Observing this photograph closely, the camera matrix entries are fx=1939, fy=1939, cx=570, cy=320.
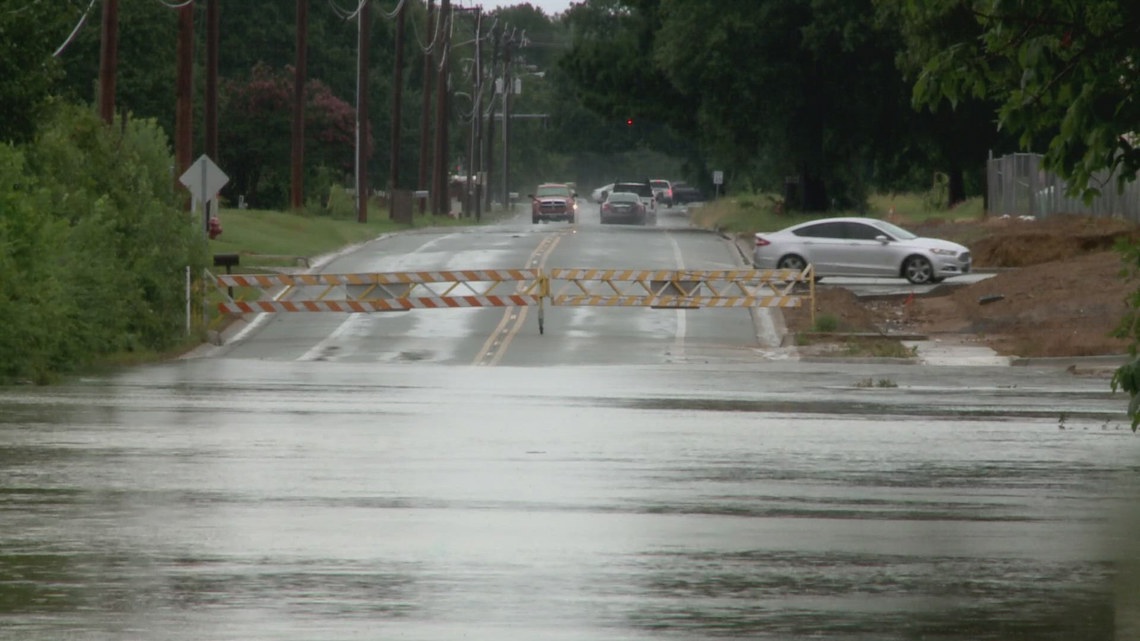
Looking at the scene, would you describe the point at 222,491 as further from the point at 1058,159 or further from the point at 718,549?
the point at 1058,159

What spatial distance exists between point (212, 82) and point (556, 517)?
40.5 metres

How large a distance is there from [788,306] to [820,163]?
3146 centimetres

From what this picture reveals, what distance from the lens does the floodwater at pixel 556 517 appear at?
9242mm

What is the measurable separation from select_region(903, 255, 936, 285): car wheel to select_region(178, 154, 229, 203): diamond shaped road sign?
16.9 metres

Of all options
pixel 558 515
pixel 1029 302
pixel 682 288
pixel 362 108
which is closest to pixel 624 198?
pixel 362 108

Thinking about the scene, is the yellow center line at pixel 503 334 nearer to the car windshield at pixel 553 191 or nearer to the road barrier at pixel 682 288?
the road barrier at pixel 682 288

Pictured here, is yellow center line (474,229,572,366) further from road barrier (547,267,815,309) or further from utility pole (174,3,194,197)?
utility pole (174,3,194,197)

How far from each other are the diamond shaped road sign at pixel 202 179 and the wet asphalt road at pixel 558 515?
12.5 m

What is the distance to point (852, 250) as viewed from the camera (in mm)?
44906

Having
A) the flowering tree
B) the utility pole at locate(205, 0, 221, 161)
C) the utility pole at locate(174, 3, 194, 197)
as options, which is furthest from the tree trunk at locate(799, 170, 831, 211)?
the utility pole at locate(174, 3, 194, 197)

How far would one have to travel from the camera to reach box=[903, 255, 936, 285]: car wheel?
4438 cm

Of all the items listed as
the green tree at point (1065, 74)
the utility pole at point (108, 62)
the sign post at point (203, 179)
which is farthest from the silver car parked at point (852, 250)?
the green tree at point (1065, 74)

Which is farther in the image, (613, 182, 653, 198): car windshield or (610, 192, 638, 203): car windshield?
(613, 182, 653, 198): car windshield

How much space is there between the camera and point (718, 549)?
37.0ft
